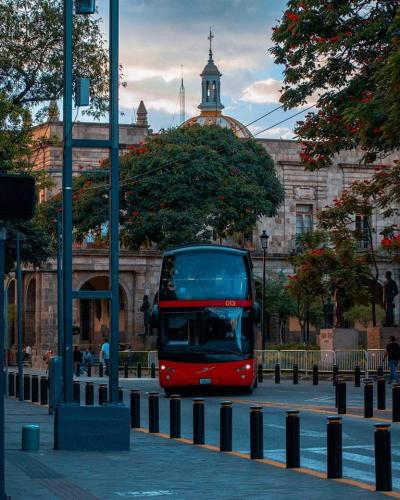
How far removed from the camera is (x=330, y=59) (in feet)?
101

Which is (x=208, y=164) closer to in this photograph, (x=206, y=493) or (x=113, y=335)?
(x=113, y=335)

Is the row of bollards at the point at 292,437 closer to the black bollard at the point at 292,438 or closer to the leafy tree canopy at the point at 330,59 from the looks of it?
the black bollard at the point at 292,438

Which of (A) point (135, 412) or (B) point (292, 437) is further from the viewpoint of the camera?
(A) point (135, 412)

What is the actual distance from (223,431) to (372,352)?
98.1 ft

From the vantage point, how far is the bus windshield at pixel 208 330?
3606 centimetres

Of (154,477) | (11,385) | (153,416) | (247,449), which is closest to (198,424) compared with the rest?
(247,449)

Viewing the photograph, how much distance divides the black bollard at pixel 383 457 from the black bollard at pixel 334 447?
108 centimetres

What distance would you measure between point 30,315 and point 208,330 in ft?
150

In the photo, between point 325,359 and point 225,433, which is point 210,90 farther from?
point 225,433

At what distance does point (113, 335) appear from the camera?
733 inches

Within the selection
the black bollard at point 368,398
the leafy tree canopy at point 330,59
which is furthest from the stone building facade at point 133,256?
the black bollard at point 368,398

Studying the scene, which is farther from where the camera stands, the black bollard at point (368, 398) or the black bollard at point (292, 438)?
the black bollard at point (368, 398)

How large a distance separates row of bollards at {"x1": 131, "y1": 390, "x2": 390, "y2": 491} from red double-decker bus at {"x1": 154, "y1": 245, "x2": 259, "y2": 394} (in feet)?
38.1

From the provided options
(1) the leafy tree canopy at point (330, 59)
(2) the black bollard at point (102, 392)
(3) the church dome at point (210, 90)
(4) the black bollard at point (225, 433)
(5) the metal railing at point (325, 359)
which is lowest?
(4) the black bollard at point (225, 433)
